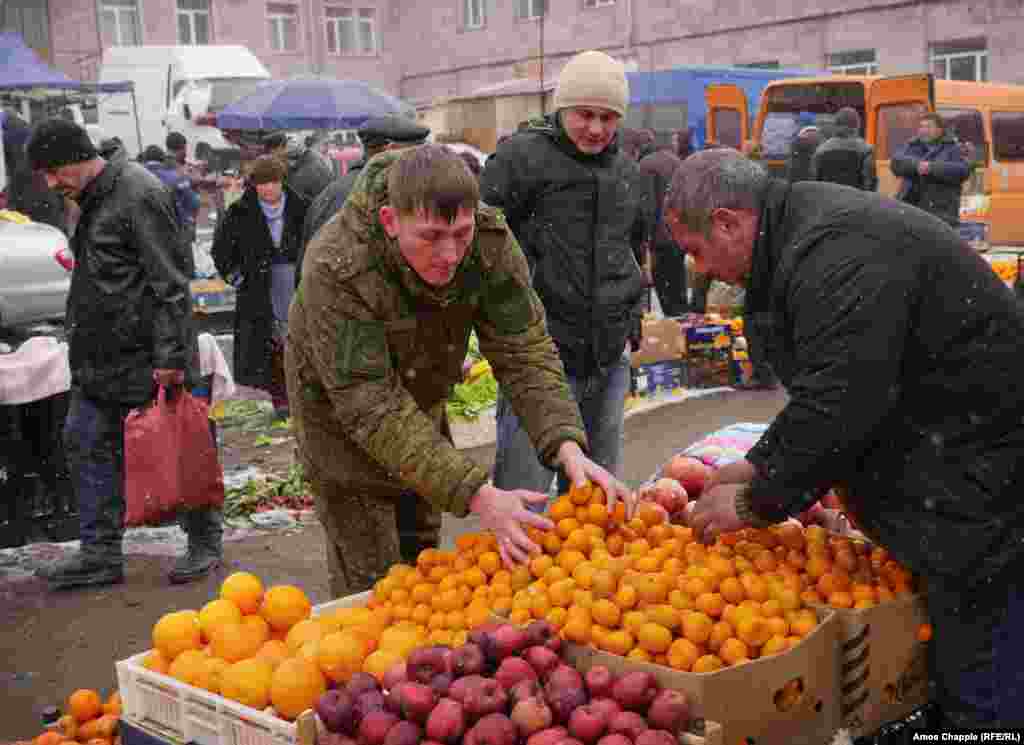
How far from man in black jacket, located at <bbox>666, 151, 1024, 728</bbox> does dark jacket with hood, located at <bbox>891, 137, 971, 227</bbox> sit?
31.3ft

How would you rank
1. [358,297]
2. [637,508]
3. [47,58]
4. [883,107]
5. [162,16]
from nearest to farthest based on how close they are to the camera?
[358,297]
[637,508]
[883,107]
[47,58]
[162,16]

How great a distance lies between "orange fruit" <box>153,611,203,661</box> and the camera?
9.85 ft

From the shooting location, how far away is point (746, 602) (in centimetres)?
280

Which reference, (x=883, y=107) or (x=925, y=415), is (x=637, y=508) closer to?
(x=925, y=415)

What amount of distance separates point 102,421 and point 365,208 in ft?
9.22

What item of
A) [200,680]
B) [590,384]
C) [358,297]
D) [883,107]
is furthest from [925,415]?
[883,107]

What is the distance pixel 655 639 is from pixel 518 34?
36.9 m

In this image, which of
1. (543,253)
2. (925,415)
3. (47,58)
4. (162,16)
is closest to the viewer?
(925,415)

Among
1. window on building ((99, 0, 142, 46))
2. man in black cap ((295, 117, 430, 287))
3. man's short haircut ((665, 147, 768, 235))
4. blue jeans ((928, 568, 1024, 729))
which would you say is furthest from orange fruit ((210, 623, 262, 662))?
window on building ((99, 0, 142, 46))

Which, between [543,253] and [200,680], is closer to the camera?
[200,680]

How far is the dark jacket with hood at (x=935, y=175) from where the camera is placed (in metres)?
11.8

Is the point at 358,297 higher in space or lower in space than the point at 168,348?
higher

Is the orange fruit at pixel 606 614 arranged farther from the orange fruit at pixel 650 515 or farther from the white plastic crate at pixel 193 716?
the white plastic crate at pixel 193 716

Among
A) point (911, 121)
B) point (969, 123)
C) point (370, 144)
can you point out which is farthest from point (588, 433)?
point (969, 123)
